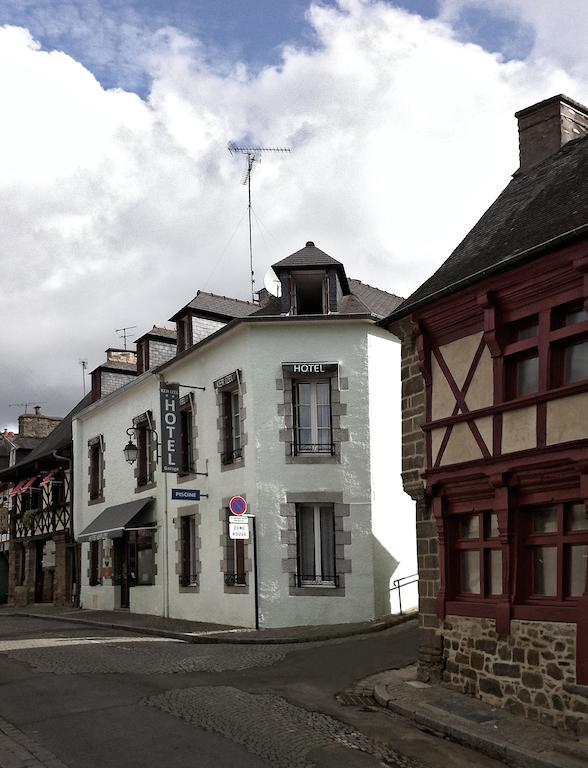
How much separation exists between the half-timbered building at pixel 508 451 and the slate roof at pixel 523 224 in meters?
0.03

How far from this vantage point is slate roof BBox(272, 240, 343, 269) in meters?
17.7

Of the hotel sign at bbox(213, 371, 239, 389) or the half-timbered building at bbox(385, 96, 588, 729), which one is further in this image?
the hotel sign at bbox(213, 371, 239, 389)

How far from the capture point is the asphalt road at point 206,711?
23.8ft

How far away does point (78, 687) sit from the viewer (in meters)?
10.1

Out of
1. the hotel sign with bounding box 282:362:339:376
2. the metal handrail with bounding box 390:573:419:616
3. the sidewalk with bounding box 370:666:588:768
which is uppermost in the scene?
the hotel sign with bounding box 282:362:339:376

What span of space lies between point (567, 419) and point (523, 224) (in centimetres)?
287

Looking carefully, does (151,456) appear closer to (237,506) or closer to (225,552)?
(225,552)

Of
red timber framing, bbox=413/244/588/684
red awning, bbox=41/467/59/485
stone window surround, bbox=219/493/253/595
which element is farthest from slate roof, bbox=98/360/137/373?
red timber framing, bbox=413/244/588/684

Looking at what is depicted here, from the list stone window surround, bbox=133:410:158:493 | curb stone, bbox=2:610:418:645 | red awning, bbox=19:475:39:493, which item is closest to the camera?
curb stone, bbox=2:610:418:645

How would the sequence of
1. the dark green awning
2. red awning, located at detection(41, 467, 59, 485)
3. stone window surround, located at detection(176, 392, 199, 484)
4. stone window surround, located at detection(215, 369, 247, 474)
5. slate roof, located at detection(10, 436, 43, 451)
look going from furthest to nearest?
slate roof, located at detection(10, 436, 43, 451) < red awning, located at detection(41, 467, 59, 485) < the dark green awning < stone window surround, located at detection(176, 392, 199, 484) < stone window surround, located at detection(215, 369, 247, 474)

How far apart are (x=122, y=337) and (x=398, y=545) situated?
14.7m

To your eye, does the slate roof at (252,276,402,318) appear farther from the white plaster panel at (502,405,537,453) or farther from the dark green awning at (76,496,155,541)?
the white plaster panel at (502,405,537,453)

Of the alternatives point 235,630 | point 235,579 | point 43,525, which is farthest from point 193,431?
point 43,525

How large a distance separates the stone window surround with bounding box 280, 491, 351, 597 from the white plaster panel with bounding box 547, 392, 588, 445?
8.22 m
